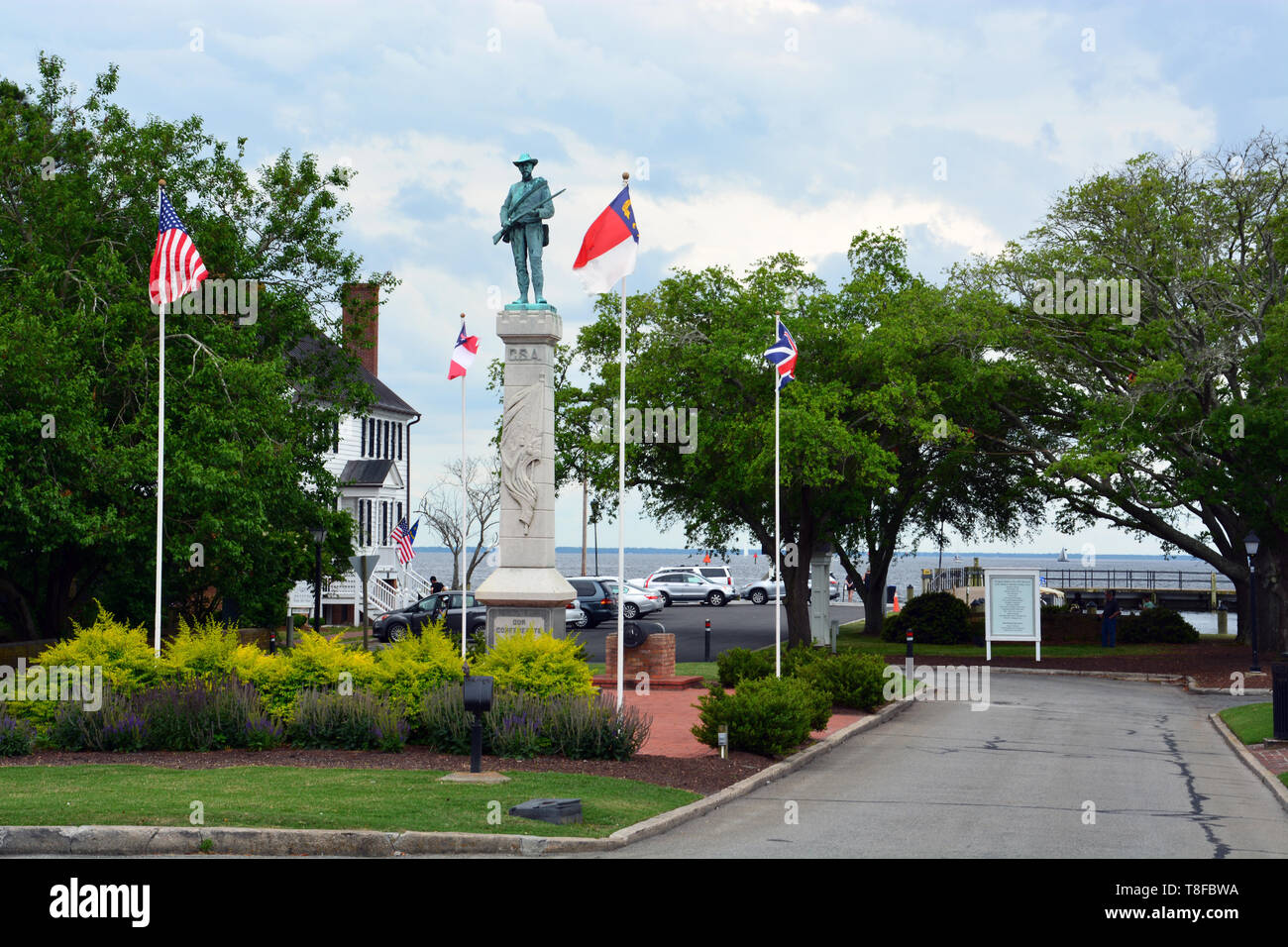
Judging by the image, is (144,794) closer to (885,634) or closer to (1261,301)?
(1261,301)

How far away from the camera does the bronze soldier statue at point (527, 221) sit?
2258 centimetres

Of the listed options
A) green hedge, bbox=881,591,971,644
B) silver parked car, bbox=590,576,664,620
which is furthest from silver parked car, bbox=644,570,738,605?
green hedge, bbox=881,591,971,644

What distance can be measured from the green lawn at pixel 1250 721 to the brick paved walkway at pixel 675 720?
20.1 ft

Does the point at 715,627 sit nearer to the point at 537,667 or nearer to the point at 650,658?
the point at 650,658

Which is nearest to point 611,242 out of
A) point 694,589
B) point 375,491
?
point 375,491

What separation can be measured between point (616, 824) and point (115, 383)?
57.4 ft

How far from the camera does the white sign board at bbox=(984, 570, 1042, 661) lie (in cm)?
3494

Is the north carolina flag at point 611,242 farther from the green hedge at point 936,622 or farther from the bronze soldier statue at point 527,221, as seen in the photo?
the green hedge at point 936,622

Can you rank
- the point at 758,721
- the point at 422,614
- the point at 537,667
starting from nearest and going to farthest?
the point at 758,721 → the point at 537,667 → the point at 422,614

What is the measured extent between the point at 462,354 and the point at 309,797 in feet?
53.5

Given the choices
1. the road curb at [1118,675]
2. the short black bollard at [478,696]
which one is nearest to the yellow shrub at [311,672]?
the short black bollard at [478,696]

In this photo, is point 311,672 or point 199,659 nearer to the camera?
point 311,672

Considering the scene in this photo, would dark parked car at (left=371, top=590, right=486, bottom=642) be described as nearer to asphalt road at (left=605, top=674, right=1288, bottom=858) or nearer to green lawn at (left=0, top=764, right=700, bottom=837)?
asphalt road at (left=605, top=674, right=1288, bottom=858)

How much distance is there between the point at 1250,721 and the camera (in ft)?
71.9
